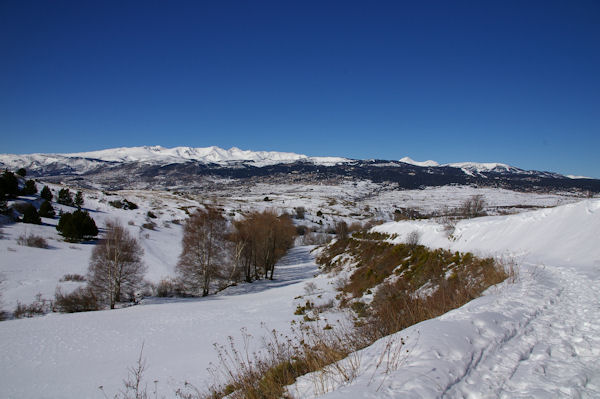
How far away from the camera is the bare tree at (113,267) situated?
74.1ft

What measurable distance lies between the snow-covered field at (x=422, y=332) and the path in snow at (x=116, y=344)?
0.21 feet

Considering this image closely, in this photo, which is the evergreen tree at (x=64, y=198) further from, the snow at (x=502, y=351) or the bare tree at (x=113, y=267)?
the snow at (x=502, y=351)

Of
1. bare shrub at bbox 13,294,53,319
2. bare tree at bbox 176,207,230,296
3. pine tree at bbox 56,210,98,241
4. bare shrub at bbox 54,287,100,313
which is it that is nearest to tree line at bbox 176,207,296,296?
bare tree at bbox 176,207,230,296

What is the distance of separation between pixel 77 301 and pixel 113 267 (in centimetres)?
319

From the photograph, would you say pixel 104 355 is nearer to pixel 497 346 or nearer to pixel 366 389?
pixel 366 389

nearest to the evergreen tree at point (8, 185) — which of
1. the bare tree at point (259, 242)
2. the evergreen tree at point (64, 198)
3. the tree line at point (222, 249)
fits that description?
the evergreen tree at point (64, 198)

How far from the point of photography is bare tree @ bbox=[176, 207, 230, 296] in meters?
27.6

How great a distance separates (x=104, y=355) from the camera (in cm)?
1248

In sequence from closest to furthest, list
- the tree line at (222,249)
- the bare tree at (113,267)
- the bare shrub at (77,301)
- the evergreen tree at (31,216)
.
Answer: the bare shrub at (77,301) < the bare tree at (113,267) < the tree line at (222,249) < the evergreen tree at (31,216)

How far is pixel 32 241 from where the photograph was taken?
28.9 meters

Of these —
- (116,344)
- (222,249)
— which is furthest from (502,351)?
(222,249)

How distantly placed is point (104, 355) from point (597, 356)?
1632 cm

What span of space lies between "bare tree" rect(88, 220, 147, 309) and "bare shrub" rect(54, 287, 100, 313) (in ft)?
1.94

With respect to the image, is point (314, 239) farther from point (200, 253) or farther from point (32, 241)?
point (32, 241)
